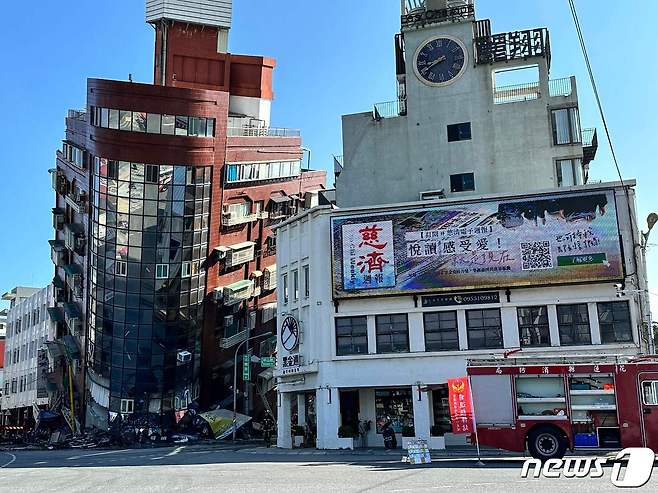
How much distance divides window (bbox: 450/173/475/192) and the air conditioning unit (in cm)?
2910

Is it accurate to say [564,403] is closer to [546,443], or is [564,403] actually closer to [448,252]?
[546,443]

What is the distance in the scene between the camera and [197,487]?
1761 cm

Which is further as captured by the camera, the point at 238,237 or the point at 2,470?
the point at 238,237

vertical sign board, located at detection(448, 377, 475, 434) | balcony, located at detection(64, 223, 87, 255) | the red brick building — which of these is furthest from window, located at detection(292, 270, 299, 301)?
balcony, located at detection(64, 223, 87, 255)

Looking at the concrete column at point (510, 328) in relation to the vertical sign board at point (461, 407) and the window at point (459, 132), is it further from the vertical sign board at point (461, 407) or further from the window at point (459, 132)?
the window at point (459, 132)

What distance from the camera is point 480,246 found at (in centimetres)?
3819

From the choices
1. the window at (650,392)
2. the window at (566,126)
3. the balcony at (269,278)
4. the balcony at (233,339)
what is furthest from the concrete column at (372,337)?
the balcony at (269,278)

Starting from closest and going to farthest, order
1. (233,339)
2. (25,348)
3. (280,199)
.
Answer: (233,339) < (280,199) < (25,348)

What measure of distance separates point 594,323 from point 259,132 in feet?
141

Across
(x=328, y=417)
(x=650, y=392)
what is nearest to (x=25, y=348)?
(x=328, y=417)

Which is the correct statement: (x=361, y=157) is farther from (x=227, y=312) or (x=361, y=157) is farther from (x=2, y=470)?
(x=2, y=470)

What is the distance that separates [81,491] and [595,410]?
1571 centimetres

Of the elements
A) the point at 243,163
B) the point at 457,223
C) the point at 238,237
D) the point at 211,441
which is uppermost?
the point at 243,163

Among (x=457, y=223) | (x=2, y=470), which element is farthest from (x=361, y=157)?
(x=2, y=470)
